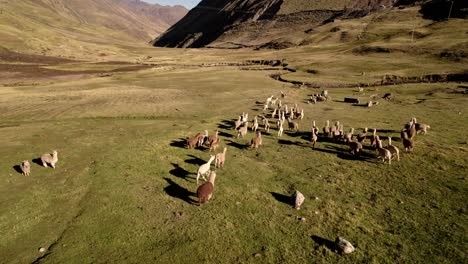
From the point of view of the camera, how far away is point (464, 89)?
173 feet

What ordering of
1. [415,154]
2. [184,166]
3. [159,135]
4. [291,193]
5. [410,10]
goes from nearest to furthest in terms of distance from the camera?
[291,193] → [184,166] → [415,154] → [159,135] → [410,10]

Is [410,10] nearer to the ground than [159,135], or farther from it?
farther from it

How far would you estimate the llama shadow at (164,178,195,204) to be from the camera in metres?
19.6

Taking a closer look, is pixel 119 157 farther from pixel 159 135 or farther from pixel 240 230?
pixel 240 230

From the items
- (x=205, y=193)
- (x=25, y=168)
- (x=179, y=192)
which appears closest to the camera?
(x=205, y=193)

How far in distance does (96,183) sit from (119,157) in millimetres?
4583

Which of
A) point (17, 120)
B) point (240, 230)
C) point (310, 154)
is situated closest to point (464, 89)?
point (310, 154)

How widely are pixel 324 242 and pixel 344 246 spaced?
1034 millimetres

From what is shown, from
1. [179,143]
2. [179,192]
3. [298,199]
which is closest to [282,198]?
[298,199]

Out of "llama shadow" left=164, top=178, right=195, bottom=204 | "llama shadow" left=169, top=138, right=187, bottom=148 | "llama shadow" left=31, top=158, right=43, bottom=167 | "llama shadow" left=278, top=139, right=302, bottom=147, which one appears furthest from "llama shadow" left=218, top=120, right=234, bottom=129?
"llama shadow" left=31, top=158, right=43, bottom=167

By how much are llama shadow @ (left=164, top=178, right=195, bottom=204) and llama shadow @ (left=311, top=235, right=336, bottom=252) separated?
23.6 feet

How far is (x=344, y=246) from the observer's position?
49.1ft

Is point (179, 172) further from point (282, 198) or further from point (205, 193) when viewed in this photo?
point (282, 198)

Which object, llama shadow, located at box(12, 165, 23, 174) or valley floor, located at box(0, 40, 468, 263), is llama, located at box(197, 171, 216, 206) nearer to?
valley floor, located at box(0, 40, 468, 263)
